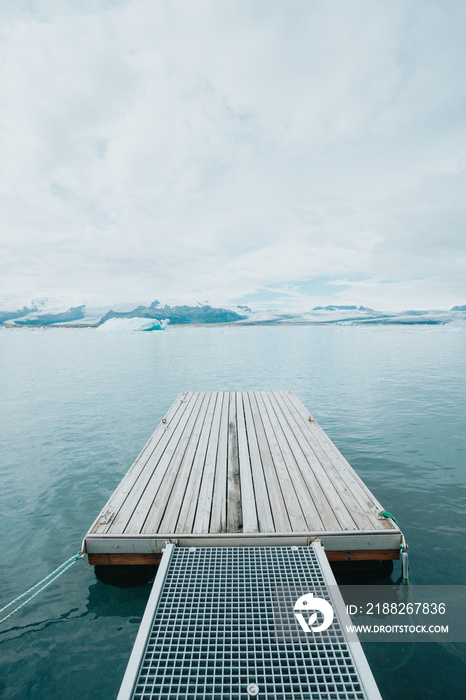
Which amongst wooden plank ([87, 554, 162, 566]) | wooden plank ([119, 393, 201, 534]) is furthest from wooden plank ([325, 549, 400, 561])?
wooden plank ([119, 393, 201, 534])

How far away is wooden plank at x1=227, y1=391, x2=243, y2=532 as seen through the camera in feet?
14.6

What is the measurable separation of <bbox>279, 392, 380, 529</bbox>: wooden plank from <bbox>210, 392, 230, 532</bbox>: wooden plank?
6.05 feet

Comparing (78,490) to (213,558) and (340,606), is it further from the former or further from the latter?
(340,606)

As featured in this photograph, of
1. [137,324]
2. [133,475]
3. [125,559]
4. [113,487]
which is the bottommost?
[137,324]

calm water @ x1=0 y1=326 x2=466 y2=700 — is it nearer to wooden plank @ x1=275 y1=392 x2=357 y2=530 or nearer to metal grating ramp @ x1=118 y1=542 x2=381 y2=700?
metal grating ramp @ x1=118 y1=542 x2=381 y2=700

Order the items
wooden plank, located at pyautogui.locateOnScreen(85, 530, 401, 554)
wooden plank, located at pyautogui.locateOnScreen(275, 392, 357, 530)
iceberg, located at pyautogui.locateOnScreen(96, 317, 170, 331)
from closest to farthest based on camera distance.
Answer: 1. wooden plank, located at pyautogui.locateOnScreen(85, 530, 401, 554)
2. wooden plank, located at pyautogui.locateOnScreen(275, 392, 357, 530)
3. iceberg, located at pyautogui.locateOnScreen(96, 317, 170, 331)

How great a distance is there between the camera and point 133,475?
5832mm

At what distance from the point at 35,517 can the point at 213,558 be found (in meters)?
4.25

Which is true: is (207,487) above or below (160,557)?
above

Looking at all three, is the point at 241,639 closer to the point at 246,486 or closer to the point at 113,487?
the point at 246,486

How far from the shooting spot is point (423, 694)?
320 cm

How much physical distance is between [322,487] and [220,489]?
1.71 meters

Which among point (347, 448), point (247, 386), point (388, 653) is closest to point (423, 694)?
point (388, 653)
